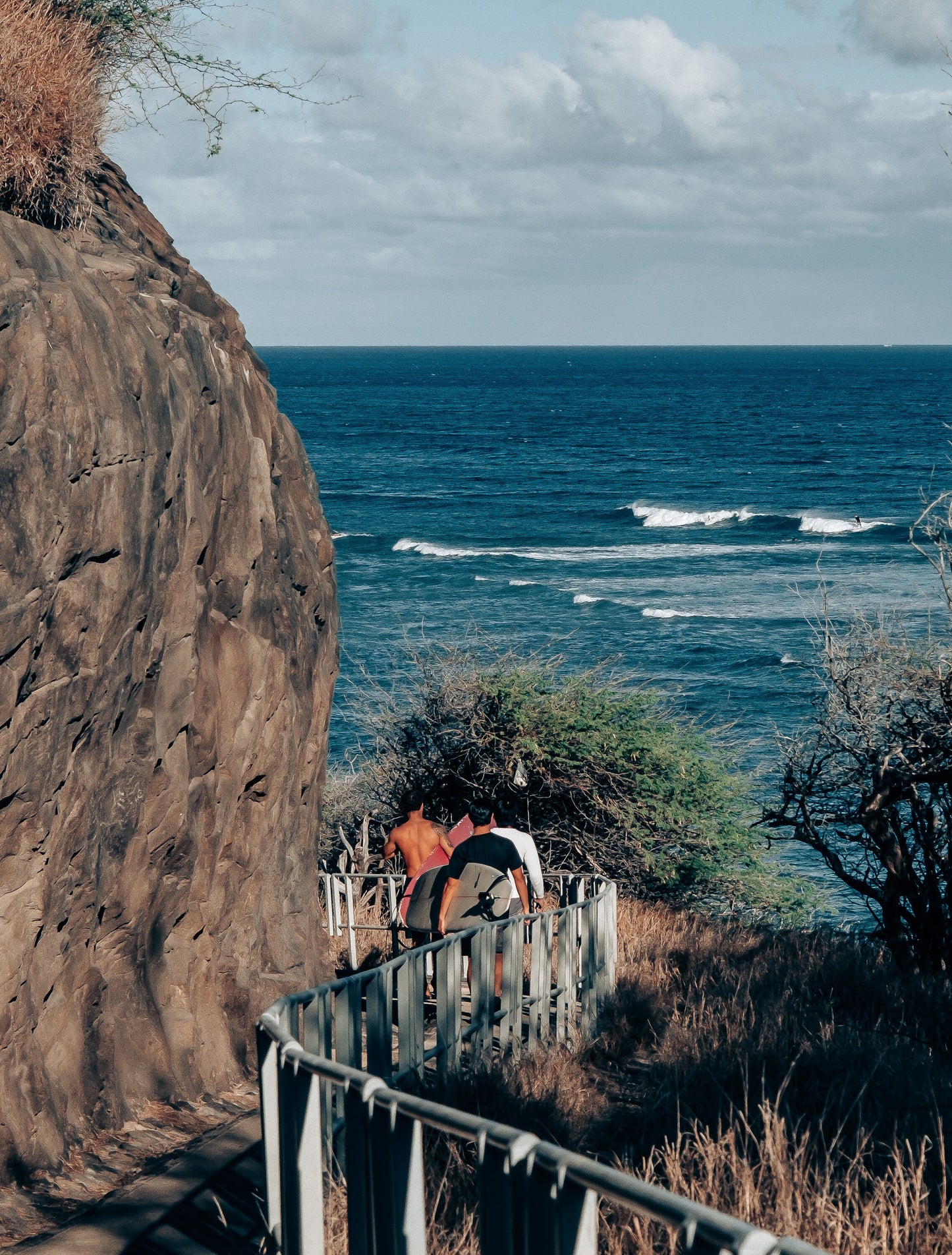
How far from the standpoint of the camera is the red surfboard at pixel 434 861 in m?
9.15

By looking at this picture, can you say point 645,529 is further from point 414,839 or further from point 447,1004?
point 447,1004

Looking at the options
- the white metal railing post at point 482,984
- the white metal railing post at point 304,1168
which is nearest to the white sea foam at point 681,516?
the white metal railing post at point 482,984

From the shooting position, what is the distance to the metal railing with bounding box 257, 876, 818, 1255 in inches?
103

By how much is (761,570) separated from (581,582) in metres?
7.65

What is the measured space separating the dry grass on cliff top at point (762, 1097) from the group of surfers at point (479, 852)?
0.96 meters

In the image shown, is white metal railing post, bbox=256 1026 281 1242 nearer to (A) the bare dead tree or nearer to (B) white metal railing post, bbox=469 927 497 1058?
(B) white metal railing post, bbox=469 927 497 1058

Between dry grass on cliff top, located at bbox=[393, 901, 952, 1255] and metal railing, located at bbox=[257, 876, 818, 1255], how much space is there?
413 millimetres

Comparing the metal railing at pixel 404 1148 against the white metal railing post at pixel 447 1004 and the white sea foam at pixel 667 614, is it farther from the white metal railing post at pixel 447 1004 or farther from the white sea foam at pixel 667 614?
the white sea foam at pixel 667 614

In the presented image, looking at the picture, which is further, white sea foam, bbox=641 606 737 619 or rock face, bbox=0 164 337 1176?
white sea foam, bbox=641 606 737 619

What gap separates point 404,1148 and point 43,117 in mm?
6474

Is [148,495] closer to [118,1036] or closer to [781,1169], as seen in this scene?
[118,1036]

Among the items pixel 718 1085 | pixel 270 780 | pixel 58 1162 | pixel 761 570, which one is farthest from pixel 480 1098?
pixel 761 570

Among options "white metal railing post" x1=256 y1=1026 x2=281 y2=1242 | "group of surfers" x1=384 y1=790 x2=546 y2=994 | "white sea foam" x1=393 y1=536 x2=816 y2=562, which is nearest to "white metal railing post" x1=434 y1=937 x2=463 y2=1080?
"group of surfers" x1=384 y1=790 x2=546 y2=994

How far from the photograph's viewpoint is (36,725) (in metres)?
5.40
